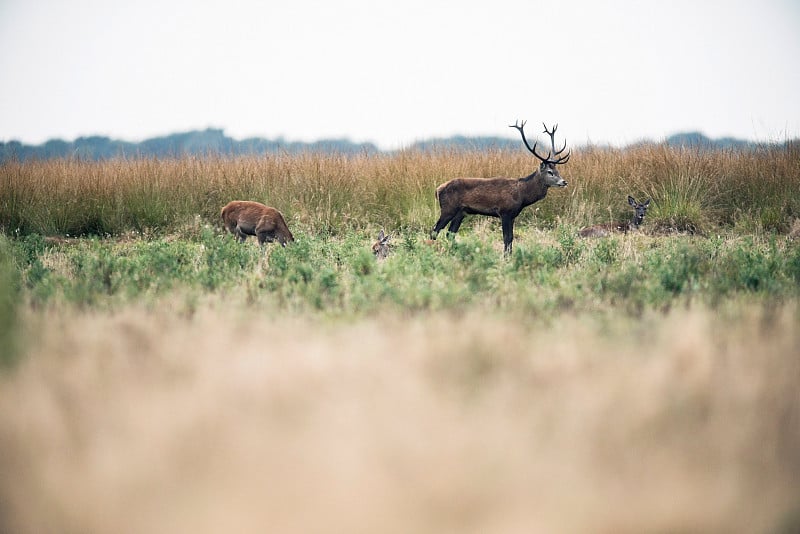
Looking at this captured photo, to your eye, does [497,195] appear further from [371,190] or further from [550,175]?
[371,190]

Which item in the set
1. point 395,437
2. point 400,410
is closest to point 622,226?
point 400,410

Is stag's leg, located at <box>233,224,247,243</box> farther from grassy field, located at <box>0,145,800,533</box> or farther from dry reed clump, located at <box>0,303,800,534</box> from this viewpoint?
dry reed clump, located at <box>0,303,800,534</box>

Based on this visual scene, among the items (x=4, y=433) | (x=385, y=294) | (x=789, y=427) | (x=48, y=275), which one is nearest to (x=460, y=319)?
(x=385, y=294)

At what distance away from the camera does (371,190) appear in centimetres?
998

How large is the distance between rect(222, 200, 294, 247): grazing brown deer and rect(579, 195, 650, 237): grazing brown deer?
3839mm

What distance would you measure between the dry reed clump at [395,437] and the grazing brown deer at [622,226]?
622 cm

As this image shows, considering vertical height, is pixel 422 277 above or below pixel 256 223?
below

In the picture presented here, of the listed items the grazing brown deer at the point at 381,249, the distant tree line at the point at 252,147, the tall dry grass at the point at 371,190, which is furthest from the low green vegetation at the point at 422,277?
the distant tree line at the point at 252,147

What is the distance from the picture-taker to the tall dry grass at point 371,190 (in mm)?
9281

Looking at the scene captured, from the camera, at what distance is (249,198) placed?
32.2 ft

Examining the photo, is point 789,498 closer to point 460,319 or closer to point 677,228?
point 460,319

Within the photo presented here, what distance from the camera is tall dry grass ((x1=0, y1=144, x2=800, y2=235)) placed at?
928cm

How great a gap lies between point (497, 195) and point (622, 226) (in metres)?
2.46

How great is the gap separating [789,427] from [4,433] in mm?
2131
